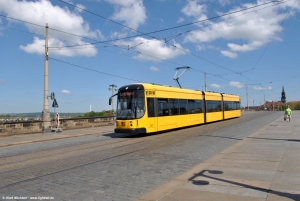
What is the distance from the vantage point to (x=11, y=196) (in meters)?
5.52

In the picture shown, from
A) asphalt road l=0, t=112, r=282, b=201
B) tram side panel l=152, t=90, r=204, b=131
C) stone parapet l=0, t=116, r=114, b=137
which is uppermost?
tram side panel l=152, t=90, r=204, b=131

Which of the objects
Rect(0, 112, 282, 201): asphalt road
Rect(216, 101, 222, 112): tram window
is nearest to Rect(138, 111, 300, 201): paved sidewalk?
Rect(0, 112, 282, 201): asphalt road

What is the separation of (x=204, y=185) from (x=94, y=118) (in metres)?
22.2

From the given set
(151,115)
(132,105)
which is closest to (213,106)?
(151,115)

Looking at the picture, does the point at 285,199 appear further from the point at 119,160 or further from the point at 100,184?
the point at 119,160

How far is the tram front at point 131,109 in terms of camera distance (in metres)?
16.3

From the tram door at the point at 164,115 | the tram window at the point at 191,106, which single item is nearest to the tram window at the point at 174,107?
the tram door at the point at 164,115

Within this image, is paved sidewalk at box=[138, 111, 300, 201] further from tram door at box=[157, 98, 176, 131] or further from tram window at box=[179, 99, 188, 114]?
tram window at box=[179, 99, 188, 114]

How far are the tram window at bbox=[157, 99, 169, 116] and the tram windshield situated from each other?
5.75ft

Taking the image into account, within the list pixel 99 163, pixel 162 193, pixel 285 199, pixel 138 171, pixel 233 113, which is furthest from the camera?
pixel 233 113

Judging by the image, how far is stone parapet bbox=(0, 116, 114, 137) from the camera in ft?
61.7

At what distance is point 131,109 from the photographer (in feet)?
54.1

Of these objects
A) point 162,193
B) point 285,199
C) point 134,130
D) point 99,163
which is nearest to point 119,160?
point 99,163

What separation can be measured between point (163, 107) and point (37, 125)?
9.70 metres
